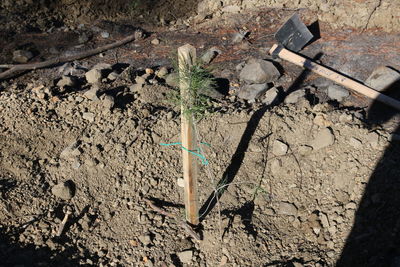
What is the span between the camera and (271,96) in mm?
4574

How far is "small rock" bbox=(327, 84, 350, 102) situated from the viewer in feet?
15.1

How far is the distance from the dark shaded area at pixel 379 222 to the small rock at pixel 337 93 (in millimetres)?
963

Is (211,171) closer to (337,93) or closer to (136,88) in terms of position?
(136,88)

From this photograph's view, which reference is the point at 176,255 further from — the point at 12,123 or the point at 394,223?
the point at 12,123

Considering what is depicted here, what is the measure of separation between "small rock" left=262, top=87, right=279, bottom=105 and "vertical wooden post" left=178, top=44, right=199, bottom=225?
1.74 meters

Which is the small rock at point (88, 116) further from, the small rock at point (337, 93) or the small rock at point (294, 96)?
the small rock at point (337, 93)

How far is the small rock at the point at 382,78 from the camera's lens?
15.2ft

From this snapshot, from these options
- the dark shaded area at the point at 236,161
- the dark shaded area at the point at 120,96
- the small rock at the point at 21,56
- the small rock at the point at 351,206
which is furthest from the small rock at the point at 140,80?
the small rock at the point at 351,206

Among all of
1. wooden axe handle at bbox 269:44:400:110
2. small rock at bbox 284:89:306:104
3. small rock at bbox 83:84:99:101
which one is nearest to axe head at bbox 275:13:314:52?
wooden axe handle at bbox 269:44:400:110

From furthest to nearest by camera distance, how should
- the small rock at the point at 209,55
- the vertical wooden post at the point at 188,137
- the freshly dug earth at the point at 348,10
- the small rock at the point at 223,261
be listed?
1. the freshly dug earth at the point at 348,10
2. the small rock at the point at 209,55
3. the small rock at the point at 223,261
4. the vertical wooden post at the point at 188,137

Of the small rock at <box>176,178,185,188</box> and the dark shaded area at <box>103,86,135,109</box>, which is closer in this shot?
the small rock at <box>176,178,185,188</box>

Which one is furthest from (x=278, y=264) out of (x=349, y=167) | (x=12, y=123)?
(x=12, y=123)

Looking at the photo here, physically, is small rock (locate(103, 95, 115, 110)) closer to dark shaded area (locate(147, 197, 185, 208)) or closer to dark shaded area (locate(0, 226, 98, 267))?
dark shaded area (locate(147, 197, 185, 208))

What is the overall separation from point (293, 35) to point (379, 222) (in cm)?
285
